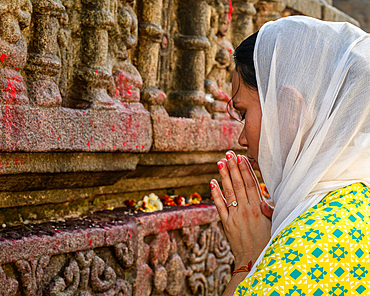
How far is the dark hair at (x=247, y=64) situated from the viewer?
156 cm

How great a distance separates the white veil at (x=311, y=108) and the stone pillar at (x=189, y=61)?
138 cm

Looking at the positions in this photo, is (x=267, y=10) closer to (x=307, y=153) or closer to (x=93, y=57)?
(x=93, y=57)

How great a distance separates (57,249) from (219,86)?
1738mm

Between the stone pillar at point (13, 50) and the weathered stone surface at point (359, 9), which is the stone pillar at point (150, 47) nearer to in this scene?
the stone pillar at point (13, 50)

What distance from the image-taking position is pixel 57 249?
1.97 meters

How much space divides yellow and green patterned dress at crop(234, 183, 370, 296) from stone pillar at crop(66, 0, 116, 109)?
1241mm

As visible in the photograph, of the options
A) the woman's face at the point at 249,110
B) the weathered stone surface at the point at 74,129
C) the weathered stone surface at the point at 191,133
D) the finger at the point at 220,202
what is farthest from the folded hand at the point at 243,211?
the weathered stone surface at the point at 191,133

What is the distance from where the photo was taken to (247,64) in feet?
5.18

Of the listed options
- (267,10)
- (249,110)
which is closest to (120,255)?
(249,110)

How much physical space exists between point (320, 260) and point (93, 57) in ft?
4.76

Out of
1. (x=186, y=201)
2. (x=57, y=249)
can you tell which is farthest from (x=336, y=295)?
(x=186, y=201)

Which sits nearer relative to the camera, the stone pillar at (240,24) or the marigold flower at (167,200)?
the marigold flower at (167,200)

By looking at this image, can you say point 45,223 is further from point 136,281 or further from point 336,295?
point 336,295

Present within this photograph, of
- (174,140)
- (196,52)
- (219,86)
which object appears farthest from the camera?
(219,86)
